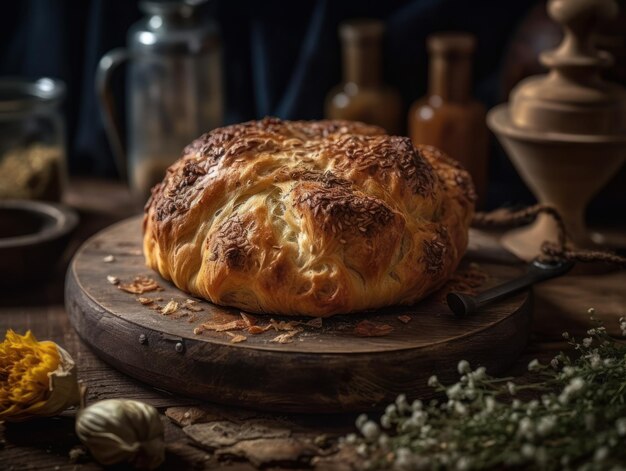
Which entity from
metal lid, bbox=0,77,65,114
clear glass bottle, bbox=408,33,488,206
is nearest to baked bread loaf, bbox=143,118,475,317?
clear glass bottle, bbox=408,33,488,206

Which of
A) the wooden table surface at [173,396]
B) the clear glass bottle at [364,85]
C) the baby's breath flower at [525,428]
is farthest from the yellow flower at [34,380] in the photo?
the clear glass bottle at [364,85]

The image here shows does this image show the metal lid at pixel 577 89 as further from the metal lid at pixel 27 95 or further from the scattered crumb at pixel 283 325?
the metal lid at pixel 27 95

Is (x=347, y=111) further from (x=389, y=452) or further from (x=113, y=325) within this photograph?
(x=389, y=452)

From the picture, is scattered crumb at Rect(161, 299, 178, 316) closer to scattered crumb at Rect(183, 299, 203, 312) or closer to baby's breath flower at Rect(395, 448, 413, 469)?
scattered crumb at Rect(183, 299, 203, 312)

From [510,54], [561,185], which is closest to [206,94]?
[510,54]

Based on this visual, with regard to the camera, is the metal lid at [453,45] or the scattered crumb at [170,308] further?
the metal lid at [453,45]

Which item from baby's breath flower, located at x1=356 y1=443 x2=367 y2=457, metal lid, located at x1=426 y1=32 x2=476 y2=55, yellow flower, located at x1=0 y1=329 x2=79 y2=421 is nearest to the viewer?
baby's breath flower, located at x1=356 y1=443 x2=367 y2=457
